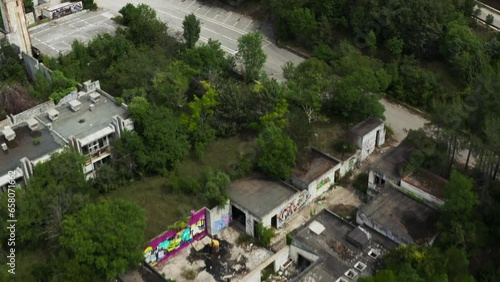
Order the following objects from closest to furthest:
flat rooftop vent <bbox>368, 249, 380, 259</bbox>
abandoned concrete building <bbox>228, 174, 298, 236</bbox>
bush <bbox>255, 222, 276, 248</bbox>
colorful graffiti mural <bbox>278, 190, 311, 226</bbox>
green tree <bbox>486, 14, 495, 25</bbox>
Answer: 1. flat rooftop vent <bbox>368, 249, 380, 259</bbox>
2. bush <bbox>255, 222, 276, 248</bbox>
3. abandoned concrete building <bbox>228, 174, 298, 236</bbox>
4. colorful graffiti mural <bbox>278, 190, 311, 226</bbox>
5. green tree <bbox>486, 14, 495, 25</bbox>

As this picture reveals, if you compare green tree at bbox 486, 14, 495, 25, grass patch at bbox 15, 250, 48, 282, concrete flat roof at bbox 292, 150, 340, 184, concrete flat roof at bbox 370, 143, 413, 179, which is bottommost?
grass patch at bbox 15, 250, 48, 282

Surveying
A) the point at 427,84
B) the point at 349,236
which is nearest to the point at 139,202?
the point at 349,236

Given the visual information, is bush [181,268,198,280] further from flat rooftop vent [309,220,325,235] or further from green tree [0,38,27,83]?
green tree [0,38,27,83]

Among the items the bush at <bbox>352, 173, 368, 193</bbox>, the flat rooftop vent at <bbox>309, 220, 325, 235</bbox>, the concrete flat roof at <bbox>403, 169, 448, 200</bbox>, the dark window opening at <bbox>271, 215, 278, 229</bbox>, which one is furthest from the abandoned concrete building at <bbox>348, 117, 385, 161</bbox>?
the dark window opening at <bbox>271, 215, 278, 229</bbox>

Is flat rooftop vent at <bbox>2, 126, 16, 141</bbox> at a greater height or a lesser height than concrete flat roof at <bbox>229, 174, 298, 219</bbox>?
greater

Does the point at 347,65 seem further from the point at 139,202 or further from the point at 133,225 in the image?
the point at 133,225

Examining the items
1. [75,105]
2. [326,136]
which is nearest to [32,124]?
[75,105]

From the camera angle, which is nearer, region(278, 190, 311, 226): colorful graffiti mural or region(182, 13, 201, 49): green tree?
region(278, 190, 311, 226): colorful graffiti mural
